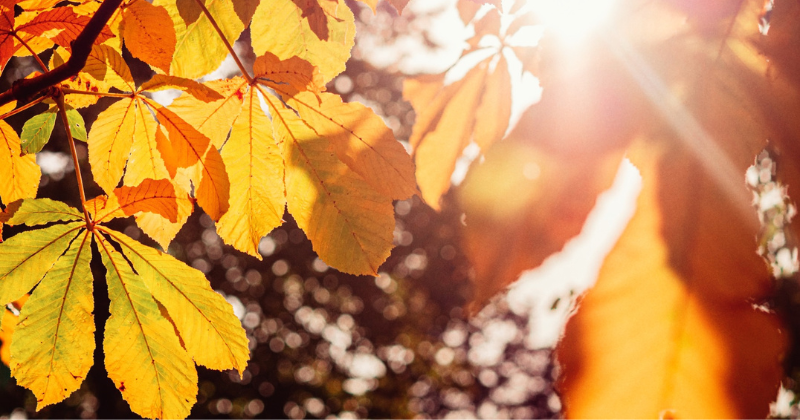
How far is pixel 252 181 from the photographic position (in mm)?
633

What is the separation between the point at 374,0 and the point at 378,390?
7939mm

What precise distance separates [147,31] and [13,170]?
29 cm

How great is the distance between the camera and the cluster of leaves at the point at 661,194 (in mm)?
207

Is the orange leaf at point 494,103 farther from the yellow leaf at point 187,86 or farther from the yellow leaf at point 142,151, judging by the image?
the yellow leaf at point 142,151

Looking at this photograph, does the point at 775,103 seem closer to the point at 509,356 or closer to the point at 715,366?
the point at 715,366

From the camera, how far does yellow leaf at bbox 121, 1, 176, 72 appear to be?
568 mm

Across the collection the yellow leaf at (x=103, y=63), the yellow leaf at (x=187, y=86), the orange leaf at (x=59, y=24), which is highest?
the orange leaf at (x=59, y=24)

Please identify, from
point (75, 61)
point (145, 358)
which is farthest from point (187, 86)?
point (145, 358)

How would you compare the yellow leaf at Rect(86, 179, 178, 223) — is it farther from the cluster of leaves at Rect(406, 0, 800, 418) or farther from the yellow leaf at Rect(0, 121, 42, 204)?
the cluster of leaves at Rect(406, 0, 800, 418)

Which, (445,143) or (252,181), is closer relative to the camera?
(445,143)

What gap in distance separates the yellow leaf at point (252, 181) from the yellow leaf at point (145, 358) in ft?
0.42

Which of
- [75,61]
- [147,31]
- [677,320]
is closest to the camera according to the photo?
[677,320]

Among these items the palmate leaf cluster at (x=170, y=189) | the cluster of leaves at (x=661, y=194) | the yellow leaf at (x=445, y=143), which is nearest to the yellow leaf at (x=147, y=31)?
the palmate leaf cluster at (x=170, y=189)

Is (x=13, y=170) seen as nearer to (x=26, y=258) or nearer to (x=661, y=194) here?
(x=26, y=258)
